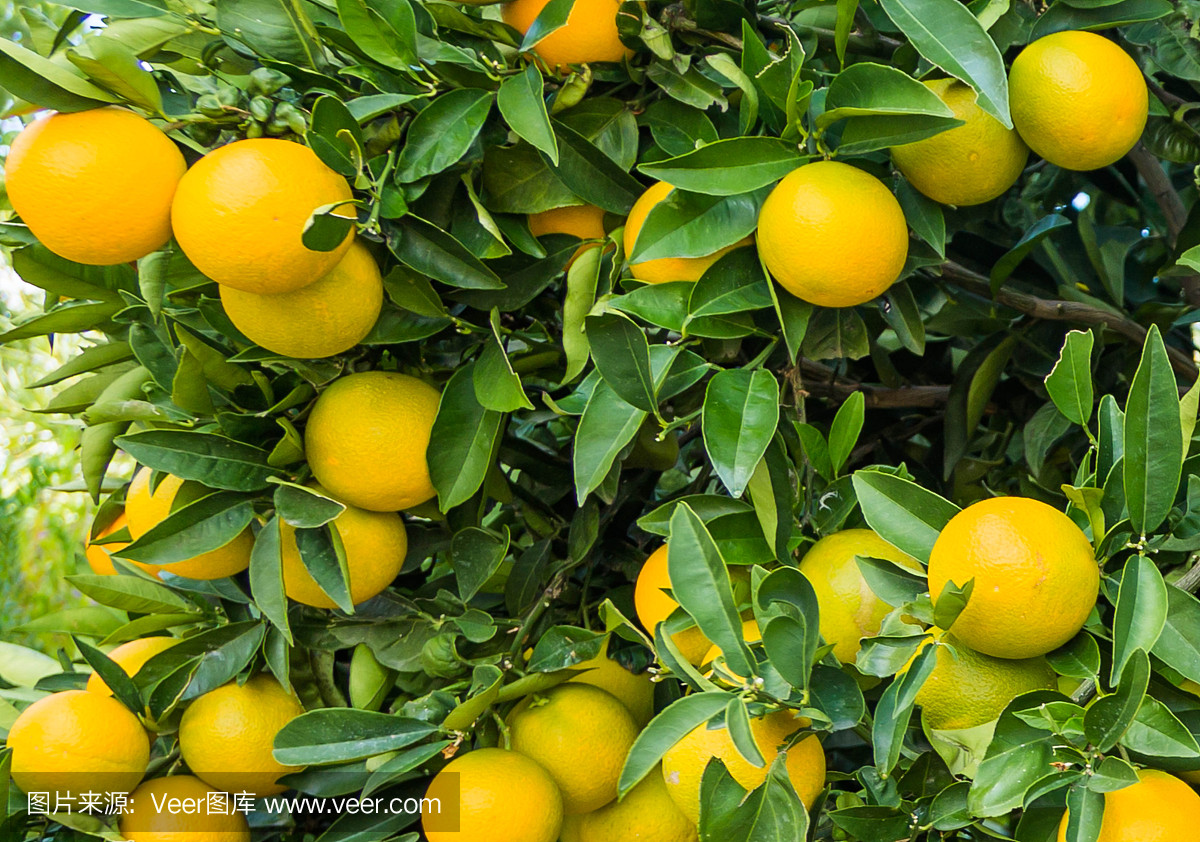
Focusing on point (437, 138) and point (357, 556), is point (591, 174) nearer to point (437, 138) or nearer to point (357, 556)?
point (437, 138)

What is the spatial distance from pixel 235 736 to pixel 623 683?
0.37 m

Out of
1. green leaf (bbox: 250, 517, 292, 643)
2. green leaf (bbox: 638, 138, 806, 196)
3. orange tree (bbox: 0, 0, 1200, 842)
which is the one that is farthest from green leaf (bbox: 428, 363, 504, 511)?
green leaf (bbox: 638, 138, 806, 196)

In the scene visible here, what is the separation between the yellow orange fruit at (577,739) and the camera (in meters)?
0.85

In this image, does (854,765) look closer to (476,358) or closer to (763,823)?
(763,823)

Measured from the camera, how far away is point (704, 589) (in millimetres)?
667

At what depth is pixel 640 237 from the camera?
747 millimetres

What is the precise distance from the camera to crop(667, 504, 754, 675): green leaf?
664mm

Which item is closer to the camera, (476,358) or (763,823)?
(763,823)

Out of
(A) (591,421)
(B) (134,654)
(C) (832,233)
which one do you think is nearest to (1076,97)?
(C) (832,233)

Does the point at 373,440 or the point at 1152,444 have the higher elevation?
the point at 1152,444

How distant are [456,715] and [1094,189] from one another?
3.61 ft

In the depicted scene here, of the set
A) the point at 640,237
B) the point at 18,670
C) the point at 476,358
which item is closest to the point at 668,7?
the point at 640,237

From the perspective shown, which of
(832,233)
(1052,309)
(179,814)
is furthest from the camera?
(1052,309)

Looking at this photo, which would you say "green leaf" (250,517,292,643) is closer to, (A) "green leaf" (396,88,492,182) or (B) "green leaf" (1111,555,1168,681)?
(A) "green leaf" (396,88,492,182)
